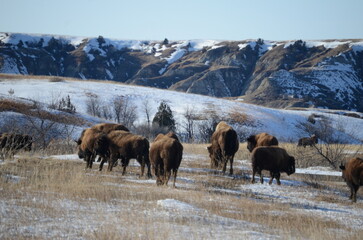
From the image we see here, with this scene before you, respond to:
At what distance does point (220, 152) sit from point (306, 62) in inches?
7185

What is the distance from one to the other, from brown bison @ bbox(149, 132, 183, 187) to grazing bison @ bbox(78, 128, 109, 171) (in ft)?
10.8

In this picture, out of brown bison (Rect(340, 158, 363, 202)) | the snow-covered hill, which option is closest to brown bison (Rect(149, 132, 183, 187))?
brown bison (Rect(340, 158, 363, 202))

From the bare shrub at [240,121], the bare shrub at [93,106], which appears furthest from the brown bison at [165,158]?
the bare shrub at [93,106]

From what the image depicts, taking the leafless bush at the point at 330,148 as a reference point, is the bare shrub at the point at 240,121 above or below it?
below

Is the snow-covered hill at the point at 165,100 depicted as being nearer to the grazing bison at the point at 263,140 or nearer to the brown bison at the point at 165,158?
the grazing bison at the point at 263,140

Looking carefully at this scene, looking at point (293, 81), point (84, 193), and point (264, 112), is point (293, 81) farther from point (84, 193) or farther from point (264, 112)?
point (84, 193)

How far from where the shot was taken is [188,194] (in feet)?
36.6

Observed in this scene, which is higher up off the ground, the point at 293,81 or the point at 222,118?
the point at 293,81

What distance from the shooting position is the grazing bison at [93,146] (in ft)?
54.5

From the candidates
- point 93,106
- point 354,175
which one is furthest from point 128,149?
point 93,106

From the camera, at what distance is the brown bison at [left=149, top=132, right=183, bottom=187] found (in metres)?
13.5

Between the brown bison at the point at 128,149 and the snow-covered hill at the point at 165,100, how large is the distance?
47.3 meters

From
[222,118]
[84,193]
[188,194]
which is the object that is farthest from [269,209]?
[222,118]

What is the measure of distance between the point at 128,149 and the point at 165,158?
8.43 ft
